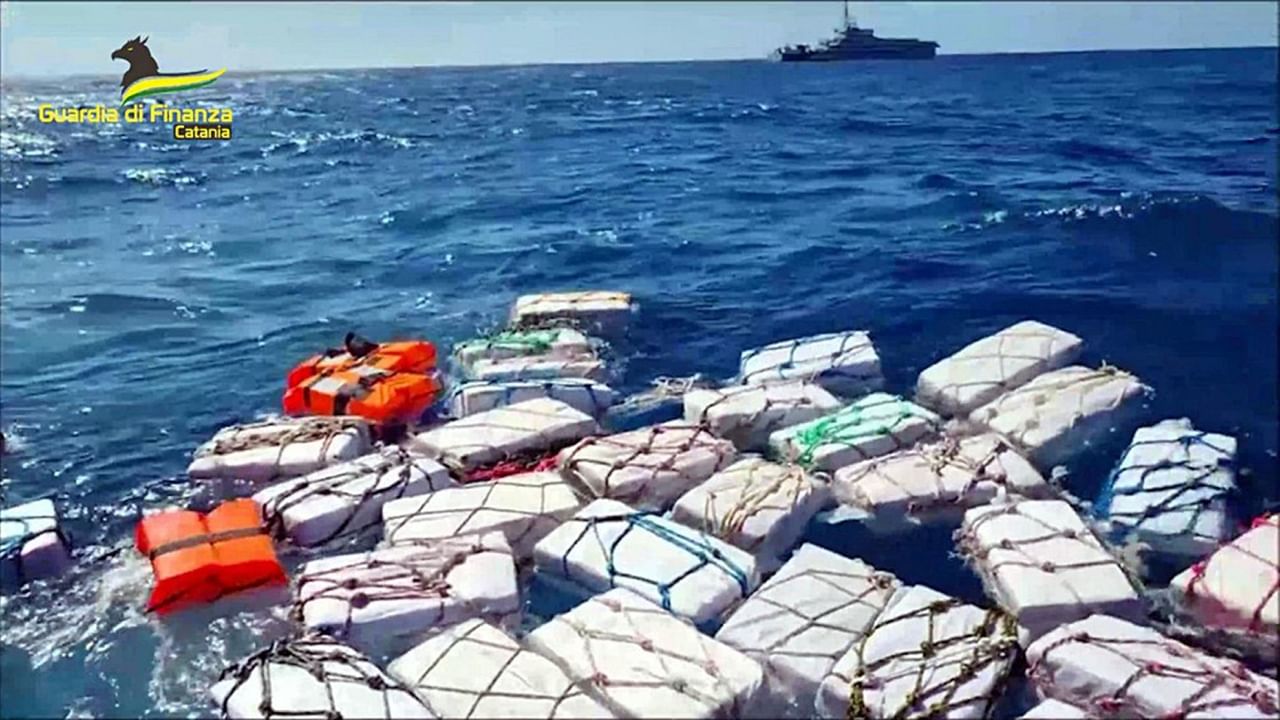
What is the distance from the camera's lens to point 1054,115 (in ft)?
173

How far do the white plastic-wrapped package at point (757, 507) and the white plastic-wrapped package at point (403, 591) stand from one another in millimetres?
2172

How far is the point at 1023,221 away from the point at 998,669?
1935cm

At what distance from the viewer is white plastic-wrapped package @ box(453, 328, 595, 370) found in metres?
16.6

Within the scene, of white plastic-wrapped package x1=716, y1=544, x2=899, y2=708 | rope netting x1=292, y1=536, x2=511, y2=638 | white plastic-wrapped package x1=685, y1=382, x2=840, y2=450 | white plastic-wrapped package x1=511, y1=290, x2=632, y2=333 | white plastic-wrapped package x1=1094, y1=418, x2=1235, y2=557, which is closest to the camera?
white plastic-wrapped package x1=716, y1=544, x2=899, y2=708

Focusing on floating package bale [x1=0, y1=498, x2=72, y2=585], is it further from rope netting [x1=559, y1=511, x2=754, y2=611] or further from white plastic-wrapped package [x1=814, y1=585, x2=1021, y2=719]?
white plastic-wrapped package [x1=814, y1=585, x2=1021, y2=719]

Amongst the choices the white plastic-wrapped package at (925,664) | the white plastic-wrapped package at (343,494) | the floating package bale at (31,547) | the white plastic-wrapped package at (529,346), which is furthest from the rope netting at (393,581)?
the white plastic-wrapped package at (529,346)

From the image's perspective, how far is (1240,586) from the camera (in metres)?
9.66

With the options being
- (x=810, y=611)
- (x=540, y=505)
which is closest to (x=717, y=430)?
(x=540, y=505)

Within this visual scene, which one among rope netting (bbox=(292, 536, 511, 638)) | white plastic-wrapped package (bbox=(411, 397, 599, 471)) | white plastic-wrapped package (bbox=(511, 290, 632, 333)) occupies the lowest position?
rope netting (bbox=(292, 536, 511, 638))

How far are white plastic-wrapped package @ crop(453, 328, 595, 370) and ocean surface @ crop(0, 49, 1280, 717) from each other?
966 mm

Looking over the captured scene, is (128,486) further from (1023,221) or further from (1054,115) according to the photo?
(1054,115)

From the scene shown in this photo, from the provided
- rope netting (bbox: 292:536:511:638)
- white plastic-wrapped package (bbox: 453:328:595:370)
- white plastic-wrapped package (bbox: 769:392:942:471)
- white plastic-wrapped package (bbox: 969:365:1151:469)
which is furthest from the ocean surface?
white plastic-wrapped package (bbox: 769:392:942:471)

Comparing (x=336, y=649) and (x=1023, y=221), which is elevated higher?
(x=1023, y=221)

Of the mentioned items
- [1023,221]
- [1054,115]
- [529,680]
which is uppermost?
[1054,115]
